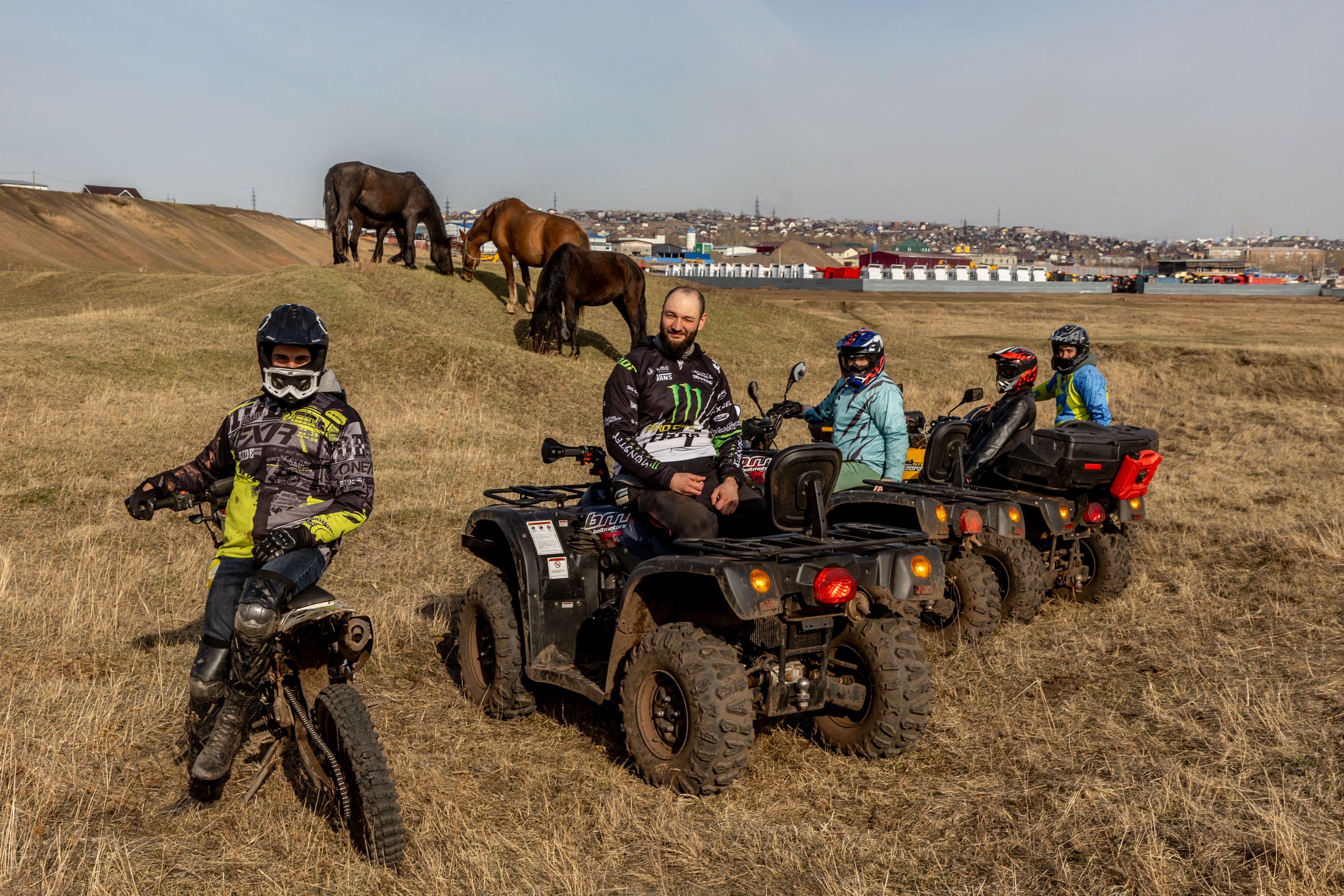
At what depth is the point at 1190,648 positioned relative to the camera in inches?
277

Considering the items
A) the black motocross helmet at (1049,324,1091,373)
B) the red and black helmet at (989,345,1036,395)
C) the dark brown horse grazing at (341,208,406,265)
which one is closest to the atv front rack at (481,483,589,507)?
the red and black helmet at (989,345,1036,395)

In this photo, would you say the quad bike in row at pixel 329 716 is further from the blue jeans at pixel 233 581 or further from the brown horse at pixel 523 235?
the brown horse at pixel 523 235

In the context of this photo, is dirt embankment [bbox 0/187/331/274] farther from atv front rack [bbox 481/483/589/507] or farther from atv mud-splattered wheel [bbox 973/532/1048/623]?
atv mud-splattered wheel [bbox 973/532/1048/623]

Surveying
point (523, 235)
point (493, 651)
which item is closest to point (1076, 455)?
point (493, 651)

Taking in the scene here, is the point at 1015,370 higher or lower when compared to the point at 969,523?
higher

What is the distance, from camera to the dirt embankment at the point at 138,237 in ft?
218

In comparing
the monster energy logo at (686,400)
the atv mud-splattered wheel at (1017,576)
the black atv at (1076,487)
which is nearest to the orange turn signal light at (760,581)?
the monster energy logo at (686,400)

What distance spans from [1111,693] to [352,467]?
4427 mm

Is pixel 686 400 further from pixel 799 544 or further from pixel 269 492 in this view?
pixel 269 492

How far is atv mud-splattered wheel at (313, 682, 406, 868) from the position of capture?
4.06 metres

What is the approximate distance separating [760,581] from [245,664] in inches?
81.9

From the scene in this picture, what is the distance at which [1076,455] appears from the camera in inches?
310

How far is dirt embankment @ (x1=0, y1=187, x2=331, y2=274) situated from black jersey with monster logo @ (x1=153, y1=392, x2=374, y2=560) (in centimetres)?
5652

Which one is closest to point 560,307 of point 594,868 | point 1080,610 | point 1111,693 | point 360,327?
point 360,327
